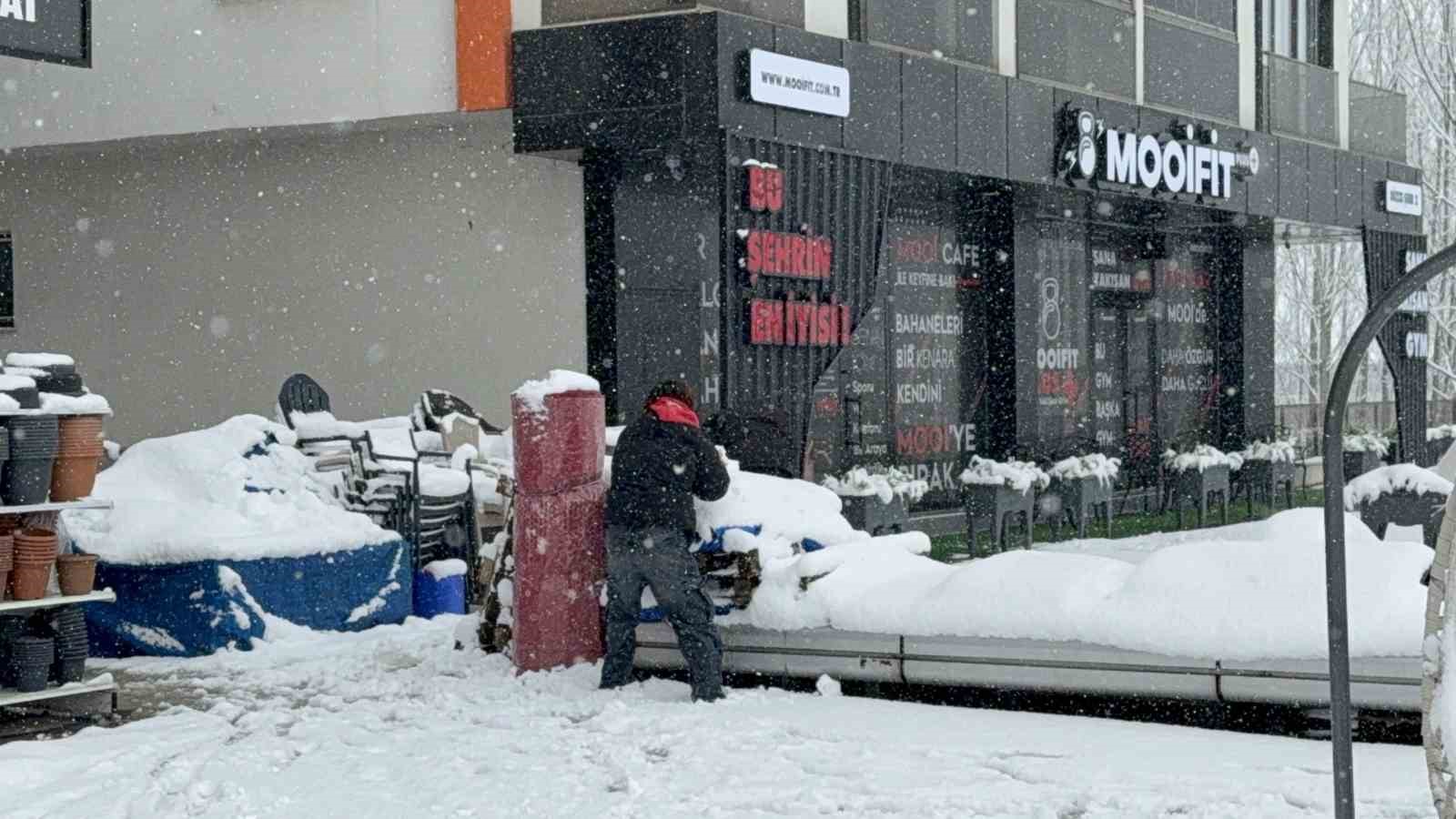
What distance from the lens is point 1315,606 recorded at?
948cm

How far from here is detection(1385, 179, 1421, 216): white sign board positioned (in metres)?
28.1

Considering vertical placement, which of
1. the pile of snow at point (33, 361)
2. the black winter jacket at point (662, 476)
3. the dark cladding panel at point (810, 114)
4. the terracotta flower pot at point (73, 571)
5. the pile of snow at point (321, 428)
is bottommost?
the terracotta flower pot at point (73, 571)

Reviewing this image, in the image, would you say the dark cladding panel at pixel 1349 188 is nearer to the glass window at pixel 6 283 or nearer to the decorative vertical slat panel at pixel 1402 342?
the decorative vertical slat panel at pixel 1402 342

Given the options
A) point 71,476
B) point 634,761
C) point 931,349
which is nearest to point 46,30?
point 71,476

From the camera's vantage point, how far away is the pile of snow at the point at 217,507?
41.6 ft

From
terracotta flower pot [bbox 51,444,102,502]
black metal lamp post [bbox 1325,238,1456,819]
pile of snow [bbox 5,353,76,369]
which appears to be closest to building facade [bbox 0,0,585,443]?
pile of snow [bbox 5,353,76,369]

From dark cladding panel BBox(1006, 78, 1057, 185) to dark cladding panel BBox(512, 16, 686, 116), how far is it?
505cm

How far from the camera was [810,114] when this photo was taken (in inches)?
687

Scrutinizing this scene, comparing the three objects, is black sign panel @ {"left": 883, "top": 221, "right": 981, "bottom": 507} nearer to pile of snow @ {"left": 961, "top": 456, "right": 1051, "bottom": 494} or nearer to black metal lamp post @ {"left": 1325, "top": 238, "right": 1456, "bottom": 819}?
pile of snow @ {"left": 961, "top": 456, "right": 1051, "bottom": 494}

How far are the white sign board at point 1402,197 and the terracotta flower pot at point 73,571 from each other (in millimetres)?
21905

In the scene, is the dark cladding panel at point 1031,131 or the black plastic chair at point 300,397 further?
the dark cladding panel at point 1031,131

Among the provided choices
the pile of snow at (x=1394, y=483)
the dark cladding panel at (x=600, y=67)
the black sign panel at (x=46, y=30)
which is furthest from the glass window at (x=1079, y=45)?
the black sign panel at (x=46, y=30)

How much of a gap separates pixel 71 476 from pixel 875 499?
786 cm

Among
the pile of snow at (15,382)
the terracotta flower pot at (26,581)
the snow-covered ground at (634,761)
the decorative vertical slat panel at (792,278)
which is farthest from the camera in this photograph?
the decorative vertical slat panel at (792,278)
